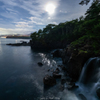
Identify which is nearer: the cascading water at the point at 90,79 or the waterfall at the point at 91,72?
the cascading water at the point at 90,79

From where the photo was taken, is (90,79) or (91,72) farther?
(91,72)

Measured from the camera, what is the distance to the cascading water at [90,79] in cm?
1275

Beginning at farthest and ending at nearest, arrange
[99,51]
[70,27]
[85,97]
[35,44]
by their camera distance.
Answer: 1. [35,44]
2. [70,27]
3. [99,51]
4. [85,97]

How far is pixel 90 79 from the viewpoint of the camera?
570 inches

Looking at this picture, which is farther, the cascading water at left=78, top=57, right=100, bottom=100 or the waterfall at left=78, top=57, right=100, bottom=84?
the waterfall at left=78, top=57, right=100, bottom=84

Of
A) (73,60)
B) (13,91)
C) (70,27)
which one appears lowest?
(13,91)

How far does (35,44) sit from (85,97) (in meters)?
72.9

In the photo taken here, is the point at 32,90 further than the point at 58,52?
No

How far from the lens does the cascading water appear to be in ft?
41.8

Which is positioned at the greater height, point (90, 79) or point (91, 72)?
point (91, 72)

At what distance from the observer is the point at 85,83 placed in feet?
50.4

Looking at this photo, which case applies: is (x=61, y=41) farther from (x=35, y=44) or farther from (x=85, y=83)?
(x=85, y=83)

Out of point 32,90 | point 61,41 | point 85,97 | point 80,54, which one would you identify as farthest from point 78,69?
point 61,41

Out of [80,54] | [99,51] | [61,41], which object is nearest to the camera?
[99,51]
